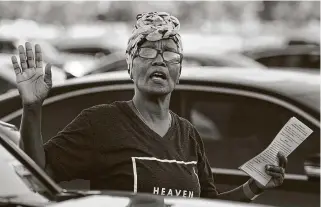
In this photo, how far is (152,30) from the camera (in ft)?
10.3

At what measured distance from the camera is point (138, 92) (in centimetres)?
315

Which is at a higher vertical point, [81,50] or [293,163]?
[293,163]

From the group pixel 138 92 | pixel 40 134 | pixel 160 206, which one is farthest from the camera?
pixel 138 92

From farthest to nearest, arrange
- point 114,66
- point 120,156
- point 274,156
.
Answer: point 114,66 < point 274,156 < point 120,156

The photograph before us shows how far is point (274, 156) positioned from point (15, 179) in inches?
37.8

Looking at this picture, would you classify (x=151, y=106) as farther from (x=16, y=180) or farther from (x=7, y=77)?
(x=7, y=77)

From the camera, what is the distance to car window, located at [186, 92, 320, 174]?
419 centimetres

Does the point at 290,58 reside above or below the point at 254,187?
below

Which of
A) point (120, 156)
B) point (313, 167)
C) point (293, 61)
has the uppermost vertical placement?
point (120, 156)

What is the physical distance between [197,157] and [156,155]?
188mm

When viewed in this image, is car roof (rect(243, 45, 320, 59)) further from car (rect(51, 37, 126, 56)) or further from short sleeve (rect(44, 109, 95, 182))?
short sleeve (rect(44, 109, 95, 182))

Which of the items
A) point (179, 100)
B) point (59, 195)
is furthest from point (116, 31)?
point (59, 195)

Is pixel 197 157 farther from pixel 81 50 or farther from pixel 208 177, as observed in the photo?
pixel 81 50

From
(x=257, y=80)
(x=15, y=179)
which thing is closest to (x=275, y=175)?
(x=15, y=179)
